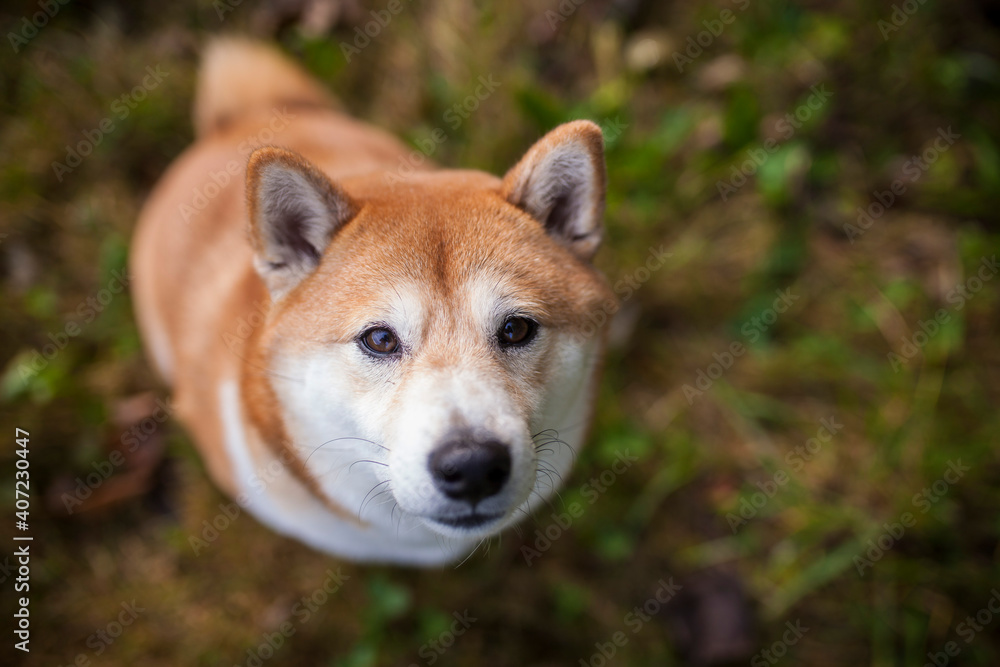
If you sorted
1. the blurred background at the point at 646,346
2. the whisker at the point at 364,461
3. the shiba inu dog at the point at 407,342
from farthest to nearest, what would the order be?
the blurred background at the point at 646,346, the whisker at the point at 364,461, the shiba inu dog at the point at 407,342

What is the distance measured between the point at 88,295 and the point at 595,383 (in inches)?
108

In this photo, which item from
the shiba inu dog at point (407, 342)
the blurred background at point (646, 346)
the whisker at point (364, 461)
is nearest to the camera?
the shiba inu dog at point (407, 342)

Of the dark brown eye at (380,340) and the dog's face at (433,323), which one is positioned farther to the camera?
the dark brown eye at (380,340)

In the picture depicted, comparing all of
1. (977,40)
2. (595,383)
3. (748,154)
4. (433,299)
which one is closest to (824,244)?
(748,154)

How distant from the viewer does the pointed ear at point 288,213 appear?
5.46 ft

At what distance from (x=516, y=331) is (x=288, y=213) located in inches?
29.0

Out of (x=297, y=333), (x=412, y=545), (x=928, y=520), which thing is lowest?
(x=928, y=520)

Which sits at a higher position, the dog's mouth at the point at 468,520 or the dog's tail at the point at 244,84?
the dog's tail at the point at 244,84

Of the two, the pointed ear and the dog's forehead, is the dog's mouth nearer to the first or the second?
the dog's forehead

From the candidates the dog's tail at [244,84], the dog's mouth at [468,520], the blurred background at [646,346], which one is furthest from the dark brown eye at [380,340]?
the dog's tail at [244,84]

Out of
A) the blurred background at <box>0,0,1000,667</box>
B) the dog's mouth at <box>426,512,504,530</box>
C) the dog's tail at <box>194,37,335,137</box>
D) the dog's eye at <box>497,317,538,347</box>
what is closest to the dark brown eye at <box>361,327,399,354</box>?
the dog's eye at <box>497,317,538,347</box>

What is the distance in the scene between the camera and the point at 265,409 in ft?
6.23

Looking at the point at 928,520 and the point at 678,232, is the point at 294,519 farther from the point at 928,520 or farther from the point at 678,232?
the point at 928,520

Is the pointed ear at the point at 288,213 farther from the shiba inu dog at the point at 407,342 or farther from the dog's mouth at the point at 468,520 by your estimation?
the dog's mouth at the point at 468,520
